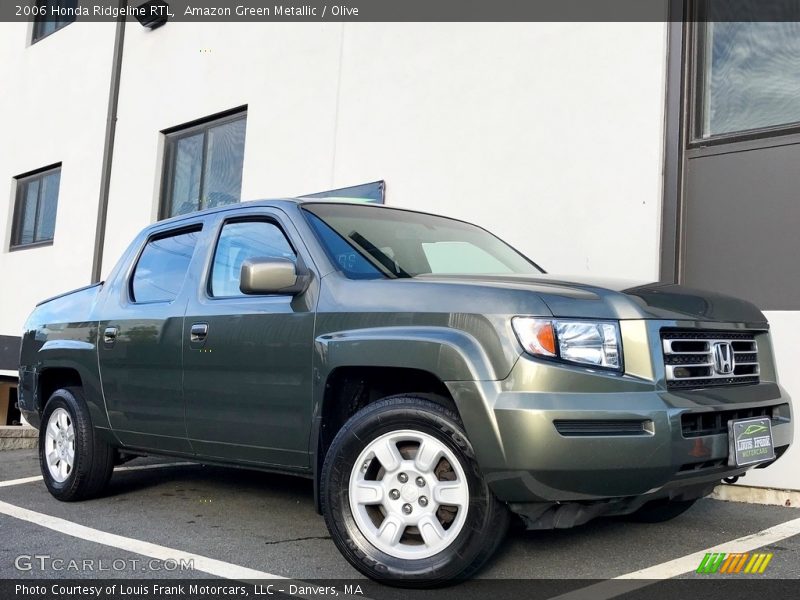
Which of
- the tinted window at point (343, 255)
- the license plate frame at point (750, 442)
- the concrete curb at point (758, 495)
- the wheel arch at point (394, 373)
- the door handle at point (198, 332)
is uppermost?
the tinted window at point (343, 255)

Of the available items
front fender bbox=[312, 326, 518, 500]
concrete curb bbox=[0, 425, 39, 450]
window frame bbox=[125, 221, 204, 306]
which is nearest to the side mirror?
front fender bbox=[312, 326, 518, 500]

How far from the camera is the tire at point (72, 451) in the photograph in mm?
5242

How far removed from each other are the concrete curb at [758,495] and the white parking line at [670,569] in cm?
73

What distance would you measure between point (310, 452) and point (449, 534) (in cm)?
85

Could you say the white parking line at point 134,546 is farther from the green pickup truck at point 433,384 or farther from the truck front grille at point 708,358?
the truck front grille at point 708,358

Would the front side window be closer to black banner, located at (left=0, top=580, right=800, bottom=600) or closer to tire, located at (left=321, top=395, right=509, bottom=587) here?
black banner, located at (left=0, top=580, right=800, bottom=600)

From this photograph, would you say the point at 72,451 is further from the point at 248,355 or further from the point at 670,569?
the point at 670,569

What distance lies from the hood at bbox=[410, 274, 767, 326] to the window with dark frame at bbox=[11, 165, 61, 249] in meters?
12.0

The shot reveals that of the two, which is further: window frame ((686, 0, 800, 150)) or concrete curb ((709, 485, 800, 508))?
window frame ((686, 0, 800, 150))

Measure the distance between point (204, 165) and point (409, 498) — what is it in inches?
337

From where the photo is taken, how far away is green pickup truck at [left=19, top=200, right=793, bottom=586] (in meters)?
3.16

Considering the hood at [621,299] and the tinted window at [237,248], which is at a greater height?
the tinted window at [237,248]

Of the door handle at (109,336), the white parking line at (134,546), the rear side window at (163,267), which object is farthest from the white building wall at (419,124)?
the white parking line at (134,546)

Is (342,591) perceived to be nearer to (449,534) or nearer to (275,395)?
(449,534)
